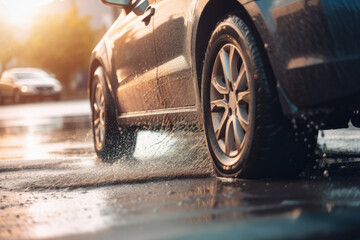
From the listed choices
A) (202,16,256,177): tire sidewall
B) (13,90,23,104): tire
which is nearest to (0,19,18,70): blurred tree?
(13,90,23,104): tire

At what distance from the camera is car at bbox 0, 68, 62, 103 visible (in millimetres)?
34281

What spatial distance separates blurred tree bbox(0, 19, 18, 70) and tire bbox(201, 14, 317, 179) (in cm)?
5557

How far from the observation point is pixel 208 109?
4613 millimetres

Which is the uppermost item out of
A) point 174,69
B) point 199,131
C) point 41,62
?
point 41,62

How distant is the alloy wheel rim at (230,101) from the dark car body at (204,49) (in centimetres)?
25

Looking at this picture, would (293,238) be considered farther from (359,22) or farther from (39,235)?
(359,22)

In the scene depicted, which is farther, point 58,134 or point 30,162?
point 58,134

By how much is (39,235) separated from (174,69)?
2.27 meters

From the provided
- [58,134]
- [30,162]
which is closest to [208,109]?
[30,162]

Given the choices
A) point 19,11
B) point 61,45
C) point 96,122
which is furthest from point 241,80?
point 19,11

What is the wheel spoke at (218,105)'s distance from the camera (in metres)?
4.43

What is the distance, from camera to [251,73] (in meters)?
4.08

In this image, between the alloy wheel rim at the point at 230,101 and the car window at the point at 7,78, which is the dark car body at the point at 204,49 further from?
the car window at the point at 7,78

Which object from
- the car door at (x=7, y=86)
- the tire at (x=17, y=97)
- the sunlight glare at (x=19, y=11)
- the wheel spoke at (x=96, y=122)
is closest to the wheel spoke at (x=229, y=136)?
the wheel spoke at (x=96, y=122)
